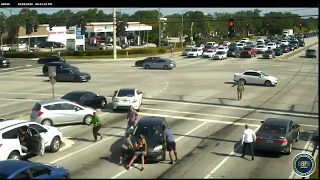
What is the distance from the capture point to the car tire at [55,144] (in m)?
17.0

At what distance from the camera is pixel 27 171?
36.4ft

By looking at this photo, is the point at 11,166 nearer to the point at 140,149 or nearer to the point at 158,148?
the point at 140,149

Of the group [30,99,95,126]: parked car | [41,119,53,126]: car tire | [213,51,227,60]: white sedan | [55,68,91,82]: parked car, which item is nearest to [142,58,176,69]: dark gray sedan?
[55,68,91,82]: parked car

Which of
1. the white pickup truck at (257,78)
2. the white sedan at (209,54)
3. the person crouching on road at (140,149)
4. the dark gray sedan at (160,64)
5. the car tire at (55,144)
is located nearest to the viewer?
the person crouching on road at (140,149)

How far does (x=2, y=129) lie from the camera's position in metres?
15.5

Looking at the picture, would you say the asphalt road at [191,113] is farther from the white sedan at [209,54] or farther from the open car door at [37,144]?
the white sedan at [209,54]

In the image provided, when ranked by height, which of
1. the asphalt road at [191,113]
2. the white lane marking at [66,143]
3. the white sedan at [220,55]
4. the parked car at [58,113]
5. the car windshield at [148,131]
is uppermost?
the white sedan at [220,55]

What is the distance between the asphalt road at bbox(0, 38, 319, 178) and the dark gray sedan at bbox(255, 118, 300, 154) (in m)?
0.37

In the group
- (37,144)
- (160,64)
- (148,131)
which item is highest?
(160,64)

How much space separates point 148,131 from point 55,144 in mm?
3877

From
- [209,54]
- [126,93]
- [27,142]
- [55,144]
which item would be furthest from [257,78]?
[209,54]

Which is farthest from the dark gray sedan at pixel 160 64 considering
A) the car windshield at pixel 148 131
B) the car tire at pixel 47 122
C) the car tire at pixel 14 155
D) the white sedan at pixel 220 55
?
the car tire at pixel 14 155

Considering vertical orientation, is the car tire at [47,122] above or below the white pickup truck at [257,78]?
below

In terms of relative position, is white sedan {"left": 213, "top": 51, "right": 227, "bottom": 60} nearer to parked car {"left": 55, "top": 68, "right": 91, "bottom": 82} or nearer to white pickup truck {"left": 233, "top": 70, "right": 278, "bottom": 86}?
white pickup truck {"left": 233, "top": 70, "right": 278, "bottom": 86}
